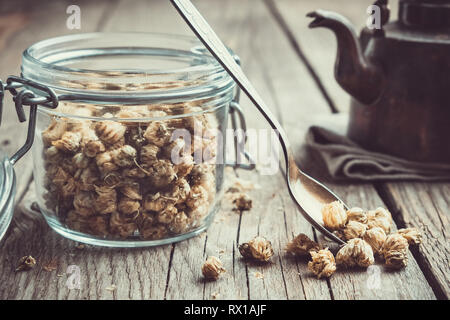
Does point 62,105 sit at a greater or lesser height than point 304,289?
greater

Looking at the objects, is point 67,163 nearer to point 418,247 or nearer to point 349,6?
point 418,247

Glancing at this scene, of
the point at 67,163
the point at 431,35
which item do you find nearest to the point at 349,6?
the point at 431,35

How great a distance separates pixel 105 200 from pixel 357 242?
32 cm

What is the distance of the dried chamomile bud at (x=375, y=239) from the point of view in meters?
0.78

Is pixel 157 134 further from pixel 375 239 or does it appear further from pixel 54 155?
pixel 375 239

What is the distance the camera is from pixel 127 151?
2.42 feet

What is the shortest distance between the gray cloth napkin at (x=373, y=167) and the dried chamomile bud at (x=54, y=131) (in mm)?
504

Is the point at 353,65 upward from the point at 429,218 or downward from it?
upward

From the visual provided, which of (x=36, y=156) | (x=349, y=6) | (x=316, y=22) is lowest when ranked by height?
(x=349, y=6)

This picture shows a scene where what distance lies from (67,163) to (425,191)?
0.60 m

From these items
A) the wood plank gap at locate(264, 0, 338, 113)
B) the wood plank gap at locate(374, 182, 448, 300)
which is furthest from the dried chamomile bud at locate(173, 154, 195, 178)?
the wood plank gap at locate(264, 0, 338, 113)

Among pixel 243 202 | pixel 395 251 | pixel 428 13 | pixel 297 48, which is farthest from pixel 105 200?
pixel 297 48

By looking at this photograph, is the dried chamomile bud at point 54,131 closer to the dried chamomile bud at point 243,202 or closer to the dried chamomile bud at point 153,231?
the dried chamomile bud at point 153,231

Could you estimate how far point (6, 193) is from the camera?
695 millimetres
